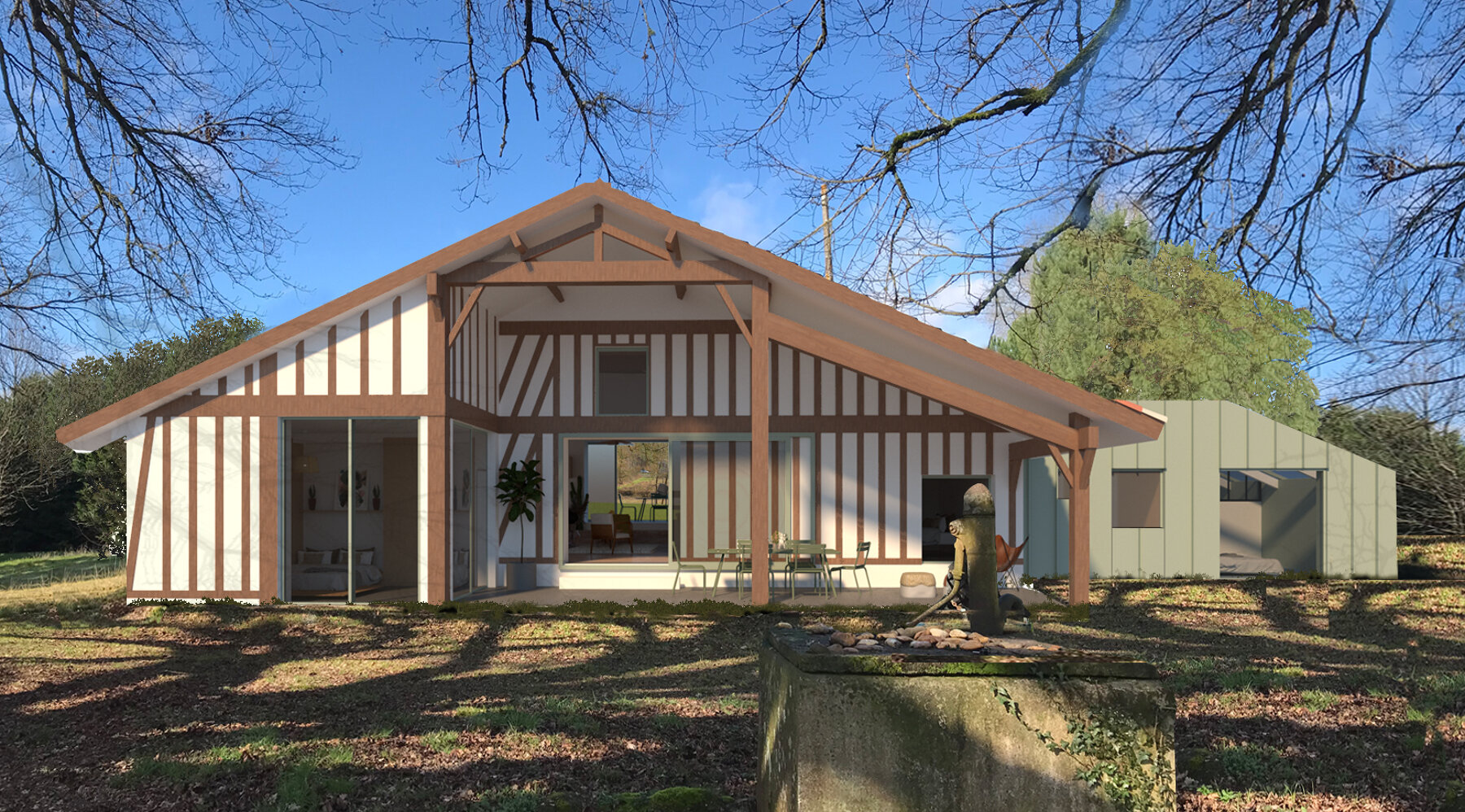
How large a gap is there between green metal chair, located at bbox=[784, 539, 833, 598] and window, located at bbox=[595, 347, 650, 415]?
2977mm

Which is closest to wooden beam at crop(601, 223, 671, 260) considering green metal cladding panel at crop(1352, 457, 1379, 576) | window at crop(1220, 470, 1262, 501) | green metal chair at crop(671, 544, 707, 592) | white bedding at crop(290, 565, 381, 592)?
green metal chair at crop(671, 544, 707, 592)

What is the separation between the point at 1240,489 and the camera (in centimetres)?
2162

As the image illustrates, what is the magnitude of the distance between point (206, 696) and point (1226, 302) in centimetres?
2643

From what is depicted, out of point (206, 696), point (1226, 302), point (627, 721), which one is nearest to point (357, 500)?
point (206, 696)

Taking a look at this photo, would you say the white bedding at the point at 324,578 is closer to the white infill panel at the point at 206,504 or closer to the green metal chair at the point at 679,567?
the white infill panel at the point at 206,504

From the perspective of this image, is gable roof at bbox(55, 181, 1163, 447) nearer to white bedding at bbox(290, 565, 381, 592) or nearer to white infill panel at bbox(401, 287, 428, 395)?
white infill panel at bbox(401, 287, 428, 395)

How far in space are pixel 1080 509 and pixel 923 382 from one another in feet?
7.26

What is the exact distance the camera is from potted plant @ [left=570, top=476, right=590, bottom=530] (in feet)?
60.9

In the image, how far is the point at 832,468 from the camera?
1421cm

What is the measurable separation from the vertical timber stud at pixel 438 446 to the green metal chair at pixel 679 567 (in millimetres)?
2974

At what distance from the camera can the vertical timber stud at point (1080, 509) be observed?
1138 cm

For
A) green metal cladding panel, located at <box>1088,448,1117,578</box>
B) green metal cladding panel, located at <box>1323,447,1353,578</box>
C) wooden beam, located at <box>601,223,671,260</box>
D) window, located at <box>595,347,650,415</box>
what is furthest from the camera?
green metal cladding panel, located at <box>1323,447,1353,578</box>

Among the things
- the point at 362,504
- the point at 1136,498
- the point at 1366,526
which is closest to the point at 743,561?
the point at 362,504

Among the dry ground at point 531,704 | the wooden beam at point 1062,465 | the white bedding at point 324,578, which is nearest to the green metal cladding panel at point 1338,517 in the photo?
the dry ground at point 531,704
